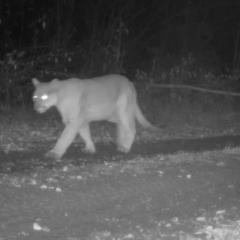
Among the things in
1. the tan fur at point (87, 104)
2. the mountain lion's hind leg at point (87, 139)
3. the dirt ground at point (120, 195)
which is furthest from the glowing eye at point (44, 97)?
the mountain lion's hind leg at point (87, 139)

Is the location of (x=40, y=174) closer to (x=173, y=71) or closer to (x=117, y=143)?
(x=117, y=143)

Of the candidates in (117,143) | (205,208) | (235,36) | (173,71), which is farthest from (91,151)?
(235,36)

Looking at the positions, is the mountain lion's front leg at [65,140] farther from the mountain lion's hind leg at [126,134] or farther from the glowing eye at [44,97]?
the mountain lion's hind leg at [126,134]

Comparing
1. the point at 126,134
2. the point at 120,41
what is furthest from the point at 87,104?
the point at 120,41

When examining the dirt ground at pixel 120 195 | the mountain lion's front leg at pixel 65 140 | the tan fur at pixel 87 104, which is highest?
the tan fur at pixel 87 104

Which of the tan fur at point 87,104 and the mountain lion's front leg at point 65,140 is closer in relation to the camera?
the tan fur at point 87,104

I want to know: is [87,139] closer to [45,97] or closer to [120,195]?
[45,97]

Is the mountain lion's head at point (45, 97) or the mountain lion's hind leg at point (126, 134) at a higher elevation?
the mountain lion's head at point (45, 97)

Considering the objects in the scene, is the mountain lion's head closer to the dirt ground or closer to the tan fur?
the tan fur

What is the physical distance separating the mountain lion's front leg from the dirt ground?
16 centimetres

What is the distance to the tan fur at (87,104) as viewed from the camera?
10367mm

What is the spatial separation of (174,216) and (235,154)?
4015 millimetres

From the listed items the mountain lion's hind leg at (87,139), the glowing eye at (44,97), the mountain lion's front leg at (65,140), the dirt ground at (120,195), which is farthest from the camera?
the mountain lion's hind leg at (87,139)

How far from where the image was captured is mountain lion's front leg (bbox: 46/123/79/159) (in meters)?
10.5
